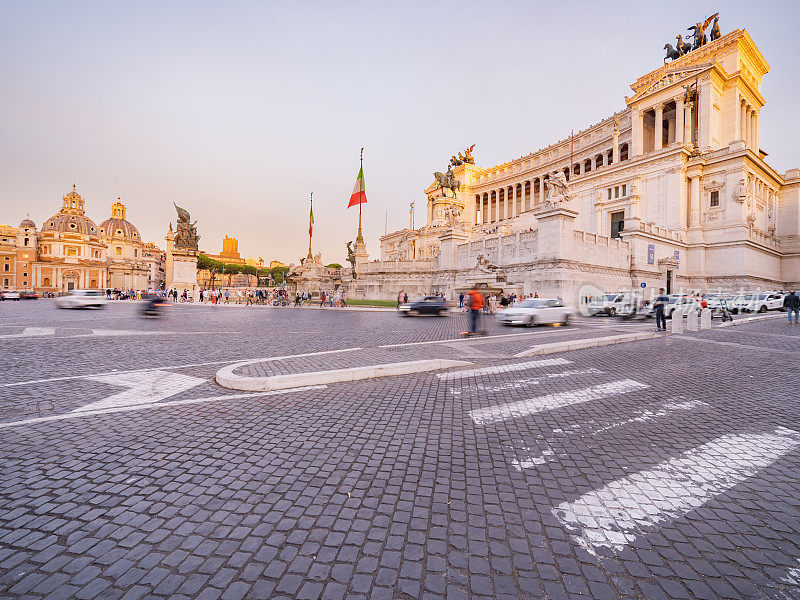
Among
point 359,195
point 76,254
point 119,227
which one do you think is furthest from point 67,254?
point 359,195

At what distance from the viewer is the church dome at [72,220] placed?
92.8 metres

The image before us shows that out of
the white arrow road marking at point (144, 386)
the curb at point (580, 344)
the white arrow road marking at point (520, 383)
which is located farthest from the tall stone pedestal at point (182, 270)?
the white arrow road marking at point (520, 383)

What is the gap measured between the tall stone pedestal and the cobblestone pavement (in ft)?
132

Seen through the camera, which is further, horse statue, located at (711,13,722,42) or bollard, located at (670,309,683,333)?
horse statue, located at (711,13,722,42)

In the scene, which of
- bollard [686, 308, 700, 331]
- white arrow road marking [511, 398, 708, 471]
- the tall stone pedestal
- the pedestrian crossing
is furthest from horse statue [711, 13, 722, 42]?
the tall stone pedestal

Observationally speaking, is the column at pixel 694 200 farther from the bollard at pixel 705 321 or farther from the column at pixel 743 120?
the bollard at pixel 705 321

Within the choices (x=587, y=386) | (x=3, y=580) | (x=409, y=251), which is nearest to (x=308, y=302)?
(x=409, y=251)

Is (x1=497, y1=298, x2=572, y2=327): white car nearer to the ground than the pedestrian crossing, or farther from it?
farther from it

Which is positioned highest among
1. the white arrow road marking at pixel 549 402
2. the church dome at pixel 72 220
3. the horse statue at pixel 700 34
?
the horse statue at pixel 700 34

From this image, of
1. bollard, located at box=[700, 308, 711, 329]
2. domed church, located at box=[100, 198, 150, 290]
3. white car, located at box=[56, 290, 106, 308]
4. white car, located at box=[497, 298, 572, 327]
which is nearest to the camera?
bollard, located at box=[700, 308, 711, 329]

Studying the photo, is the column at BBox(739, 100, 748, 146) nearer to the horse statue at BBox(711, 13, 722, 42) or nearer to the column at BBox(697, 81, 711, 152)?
the column at BBox(697, 81, 711, 152)

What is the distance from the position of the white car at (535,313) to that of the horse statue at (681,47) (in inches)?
2284

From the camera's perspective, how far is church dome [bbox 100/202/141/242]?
105 m

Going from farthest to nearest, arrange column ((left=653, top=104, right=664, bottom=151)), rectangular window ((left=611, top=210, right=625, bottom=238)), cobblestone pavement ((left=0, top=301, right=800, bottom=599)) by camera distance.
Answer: column ((left=653, top=104, right=664, bottom=151)), rectangular window ((left=611, top=210, right=625, bottom=238)), cobblestone pavement ((left=0, top=301, right=800, bottom=599))
